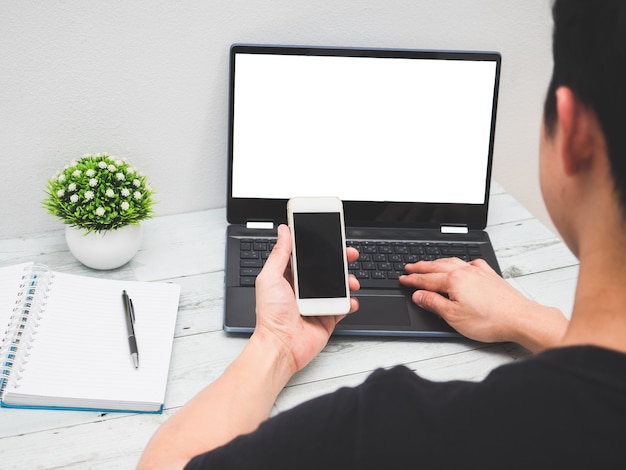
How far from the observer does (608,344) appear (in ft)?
1.76

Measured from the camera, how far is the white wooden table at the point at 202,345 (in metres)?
0.78

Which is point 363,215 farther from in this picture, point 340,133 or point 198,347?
point 198,347

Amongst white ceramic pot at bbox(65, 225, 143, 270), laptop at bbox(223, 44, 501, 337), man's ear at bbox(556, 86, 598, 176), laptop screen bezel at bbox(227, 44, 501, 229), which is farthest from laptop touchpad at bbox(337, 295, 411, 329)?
man's ear at bbox(556, 86, 598, 176)

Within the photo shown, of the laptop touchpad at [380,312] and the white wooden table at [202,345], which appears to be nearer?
the white wooden table at [202,345]

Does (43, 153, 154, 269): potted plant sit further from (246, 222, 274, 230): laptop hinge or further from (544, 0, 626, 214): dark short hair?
(544, 0, 626, 214): dark short hair

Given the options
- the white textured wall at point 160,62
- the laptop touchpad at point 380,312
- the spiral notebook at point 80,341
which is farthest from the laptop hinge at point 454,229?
the spiral notebook at point 80,341

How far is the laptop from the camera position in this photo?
3.56 ft

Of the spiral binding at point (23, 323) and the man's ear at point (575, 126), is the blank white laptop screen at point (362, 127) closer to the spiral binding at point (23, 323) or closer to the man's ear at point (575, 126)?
the spiral binding at point (23, 323)

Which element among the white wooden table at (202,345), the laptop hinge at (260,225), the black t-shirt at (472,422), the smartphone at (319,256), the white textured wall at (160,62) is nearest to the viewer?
the black t-shirt at (472,422)

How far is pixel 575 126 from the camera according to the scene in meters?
0.53

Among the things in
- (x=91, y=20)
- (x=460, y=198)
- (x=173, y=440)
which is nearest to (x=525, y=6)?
(x=460, y=198)

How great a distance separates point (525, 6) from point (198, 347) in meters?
0.82

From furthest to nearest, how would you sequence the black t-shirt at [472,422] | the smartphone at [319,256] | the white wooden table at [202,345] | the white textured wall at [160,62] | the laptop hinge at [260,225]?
1. the laptop hinge at [260,225]
2. the white textured wall at [160,62]
3. the smartphone at [319,256]
4. the white wooden table at [202,345]
5. the black t-shirt at [472,422]

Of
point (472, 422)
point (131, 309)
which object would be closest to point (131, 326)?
point (131, 309)
